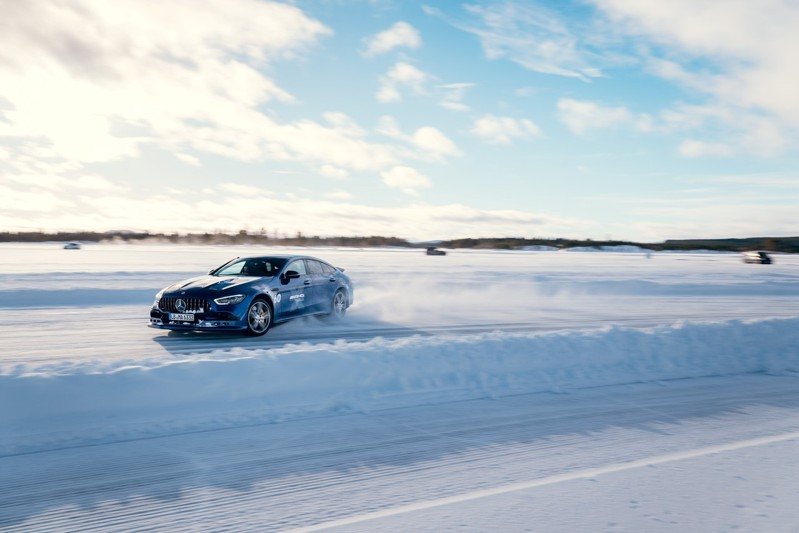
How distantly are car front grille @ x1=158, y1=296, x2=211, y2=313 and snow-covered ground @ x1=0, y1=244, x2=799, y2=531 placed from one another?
58 centimetres

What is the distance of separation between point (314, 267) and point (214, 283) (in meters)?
2.98

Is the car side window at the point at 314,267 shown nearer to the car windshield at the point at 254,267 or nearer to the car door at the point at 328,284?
the car door at the point at 328,284

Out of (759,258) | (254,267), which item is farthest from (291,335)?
(759,258)

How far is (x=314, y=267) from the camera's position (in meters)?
14.2

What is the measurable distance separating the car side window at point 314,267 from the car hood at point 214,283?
1.92 meters

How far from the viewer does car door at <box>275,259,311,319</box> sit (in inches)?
497

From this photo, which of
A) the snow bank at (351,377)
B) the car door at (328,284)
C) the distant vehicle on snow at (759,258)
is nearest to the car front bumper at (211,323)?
the snow bank at (351,377)

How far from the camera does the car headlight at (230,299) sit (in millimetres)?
11281

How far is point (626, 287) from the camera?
2670 cm

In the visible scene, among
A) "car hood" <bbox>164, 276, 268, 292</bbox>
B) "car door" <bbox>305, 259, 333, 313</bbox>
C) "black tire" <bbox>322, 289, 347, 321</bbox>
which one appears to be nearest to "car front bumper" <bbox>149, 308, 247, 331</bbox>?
"car hood" <bbox>164, 276, 268, 292</bbox>

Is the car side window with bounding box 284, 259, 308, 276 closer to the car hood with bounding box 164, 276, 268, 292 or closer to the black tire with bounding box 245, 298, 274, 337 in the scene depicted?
the car hood with bounding box 164, 276, 268, 292

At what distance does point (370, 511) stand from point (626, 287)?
2469cm

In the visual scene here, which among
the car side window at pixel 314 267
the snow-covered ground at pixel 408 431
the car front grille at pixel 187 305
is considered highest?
the car side window at pixel 314 267

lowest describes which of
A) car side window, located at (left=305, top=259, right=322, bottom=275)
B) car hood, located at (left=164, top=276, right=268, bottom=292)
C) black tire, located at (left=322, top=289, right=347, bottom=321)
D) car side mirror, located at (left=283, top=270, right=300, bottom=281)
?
black tire, located at (left=322, top=289, right=347, bottom=321)
